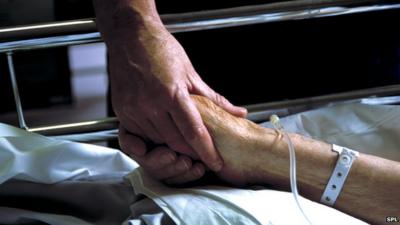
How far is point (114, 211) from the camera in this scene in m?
0.78

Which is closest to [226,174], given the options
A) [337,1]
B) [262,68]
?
[337,1]

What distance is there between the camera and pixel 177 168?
76 cm

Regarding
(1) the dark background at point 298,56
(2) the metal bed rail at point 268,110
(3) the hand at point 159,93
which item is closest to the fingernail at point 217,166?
(3) the hand at point 159,93

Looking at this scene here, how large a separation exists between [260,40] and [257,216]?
2.33 ft

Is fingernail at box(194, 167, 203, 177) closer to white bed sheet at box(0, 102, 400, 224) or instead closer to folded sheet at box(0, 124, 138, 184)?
white bed sheet at box(0, 102, 400, 224)

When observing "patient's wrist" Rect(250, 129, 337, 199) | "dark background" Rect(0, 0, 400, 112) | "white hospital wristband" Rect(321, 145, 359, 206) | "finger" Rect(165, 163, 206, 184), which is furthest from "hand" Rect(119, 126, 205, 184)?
"dark background" Rect(0, 0, 400, 112)

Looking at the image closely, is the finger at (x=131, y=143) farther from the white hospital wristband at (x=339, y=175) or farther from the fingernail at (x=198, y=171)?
the white hospital wristband at (x=339, y=175)

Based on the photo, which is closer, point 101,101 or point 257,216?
point 257,216

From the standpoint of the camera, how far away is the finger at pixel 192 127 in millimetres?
737

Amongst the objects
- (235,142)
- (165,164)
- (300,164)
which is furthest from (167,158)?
(300,164)

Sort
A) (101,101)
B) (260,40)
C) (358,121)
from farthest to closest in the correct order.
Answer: (101,101) < (260,40) < (358,121)

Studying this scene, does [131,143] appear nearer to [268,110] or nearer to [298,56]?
[268,110]

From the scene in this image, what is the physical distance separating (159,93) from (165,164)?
110 mm

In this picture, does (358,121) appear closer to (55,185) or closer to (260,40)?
(260,40)
